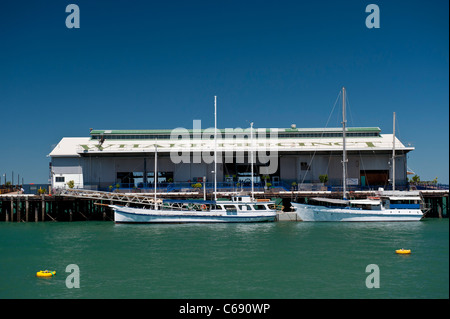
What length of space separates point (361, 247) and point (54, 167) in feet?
149

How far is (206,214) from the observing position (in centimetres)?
4550

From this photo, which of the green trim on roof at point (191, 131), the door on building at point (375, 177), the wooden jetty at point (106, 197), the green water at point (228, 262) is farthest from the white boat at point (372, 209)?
the green trim on roof at point (191, 131)

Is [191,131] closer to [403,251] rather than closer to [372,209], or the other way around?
[372,209]

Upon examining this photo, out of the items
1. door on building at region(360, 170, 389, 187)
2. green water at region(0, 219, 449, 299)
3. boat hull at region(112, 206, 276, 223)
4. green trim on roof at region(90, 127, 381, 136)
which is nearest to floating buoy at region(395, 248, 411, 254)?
green water at region(0, 219, 449, 299)

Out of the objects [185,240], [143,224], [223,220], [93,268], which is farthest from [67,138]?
[93,268]

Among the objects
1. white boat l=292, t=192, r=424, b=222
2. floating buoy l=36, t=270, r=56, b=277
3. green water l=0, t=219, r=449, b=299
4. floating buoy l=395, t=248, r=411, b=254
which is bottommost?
green water l=0, t=219, r=449, b=299

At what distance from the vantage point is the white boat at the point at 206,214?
45.5m

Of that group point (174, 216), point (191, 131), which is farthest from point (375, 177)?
point (174, 216)

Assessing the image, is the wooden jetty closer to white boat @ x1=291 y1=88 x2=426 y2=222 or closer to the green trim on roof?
white boat @ x1=291 y1=88 x2=426 y2=222

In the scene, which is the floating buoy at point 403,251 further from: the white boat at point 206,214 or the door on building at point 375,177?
the door on building at point 375,177

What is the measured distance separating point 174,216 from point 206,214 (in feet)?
11.7

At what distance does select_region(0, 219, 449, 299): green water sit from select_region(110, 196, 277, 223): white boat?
174 inches

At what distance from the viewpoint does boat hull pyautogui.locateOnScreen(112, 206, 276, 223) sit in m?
45.4

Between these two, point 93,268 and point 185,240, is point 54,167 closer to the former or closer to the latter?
point 185,240
